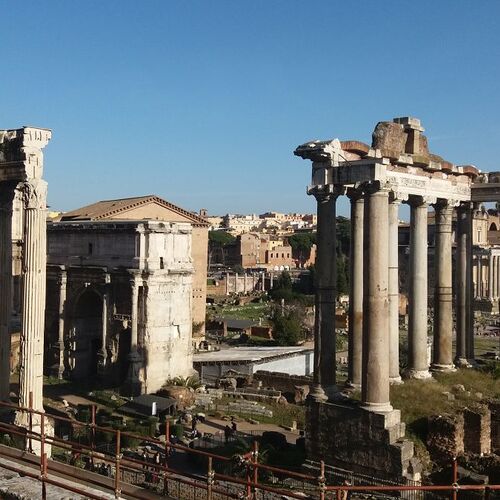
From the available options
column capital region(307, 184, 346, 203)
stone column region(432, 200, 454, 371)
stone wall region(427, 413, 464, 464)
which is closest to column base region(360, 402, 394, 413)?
stone wall region(427, 413, 464, 464)

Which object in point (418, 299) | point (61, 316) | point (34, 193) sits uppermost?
point (34, 193)

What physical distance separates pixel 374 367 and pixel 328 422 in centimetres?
163

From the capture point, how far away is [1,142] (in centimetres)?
1488

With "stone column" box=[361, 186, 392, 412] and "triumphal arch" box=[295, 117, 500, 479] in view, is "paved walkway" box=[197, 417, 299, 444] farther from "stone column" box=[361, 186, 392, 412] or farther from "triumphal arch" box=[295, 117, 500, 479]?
"stone column" box=[361, 186, 392, 412]

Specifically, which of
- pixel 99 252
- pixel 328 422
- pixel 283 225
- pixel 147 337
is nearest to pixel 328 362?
pixel 328 422

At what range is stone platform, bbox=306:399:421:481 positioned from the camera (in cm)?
1305

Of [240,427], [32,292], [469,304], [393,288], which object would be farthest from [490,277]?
[32,292]

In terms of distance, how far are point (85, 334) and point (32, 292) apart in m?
21.8

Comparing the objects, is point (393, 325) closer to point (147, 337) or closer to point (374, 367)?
point (374, 367)

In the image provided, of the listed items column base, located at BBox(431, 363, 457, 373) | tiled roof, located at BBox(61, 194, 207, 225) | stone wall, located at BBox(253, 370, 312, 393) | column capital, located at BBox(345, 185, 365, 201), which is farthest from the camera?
tiled roof, located at BBox(61, 194, 207, 225)

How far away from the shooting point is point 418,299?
656 inches

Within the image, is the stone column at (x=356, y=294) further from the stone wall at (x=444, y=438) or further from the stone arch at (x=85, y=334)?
the stone arch at (x=85, y=334)

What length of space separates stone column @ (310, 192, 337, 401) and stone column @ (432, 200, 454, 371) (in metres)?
4.23

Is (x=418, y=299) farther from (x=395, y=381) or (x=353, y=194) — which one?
(x=353, y=194)
